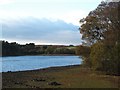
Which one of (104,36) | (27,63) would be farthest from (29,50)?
(104,36)

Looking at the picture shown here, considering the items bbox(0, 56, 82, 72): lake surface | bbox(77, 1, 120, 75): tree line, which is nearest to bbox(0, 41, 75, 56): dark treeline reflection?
bbox(0, 56, 82, 72): lake surface

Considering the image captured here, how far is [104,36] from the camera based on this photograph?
5528 centimetres

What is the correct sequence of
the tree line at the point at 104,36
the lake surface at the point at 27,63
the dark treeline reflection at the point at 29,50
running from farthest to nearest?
the dark treeline reflection at the point at 29,50
the lake surface at the point at 27,63
the tree line at the point at 104,36

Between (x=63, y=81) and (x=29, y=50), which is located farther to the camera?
(x=29, y=50)

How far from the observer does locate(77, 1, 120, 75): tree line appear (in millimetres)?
52531

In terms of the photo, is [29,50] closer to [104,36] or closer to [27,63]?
[27,63]

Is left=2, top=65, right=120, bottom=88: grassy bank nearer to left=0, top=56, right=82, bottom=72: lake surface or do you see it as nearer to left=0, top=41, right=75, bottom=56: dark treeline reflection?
left=0, top=56, right=82, bottom=72: lake surface

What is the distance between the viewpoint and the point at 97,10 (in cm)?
5822

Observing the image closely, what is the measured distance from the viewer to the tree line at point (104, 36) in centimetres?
5253

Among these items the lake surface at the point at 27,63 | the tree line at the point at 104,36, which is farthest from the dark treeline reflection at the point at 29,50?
the tree line at the point at 104,36

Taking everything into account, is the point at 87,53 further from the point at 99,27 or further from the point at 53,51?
the point at 53,51

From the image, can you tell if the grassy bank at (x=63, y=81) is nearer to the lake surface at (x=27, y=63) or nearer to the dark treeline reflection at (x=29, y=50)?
the lake surface at (x=27, y=63)

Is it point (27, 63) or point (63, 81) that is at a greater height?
point (27, 63)

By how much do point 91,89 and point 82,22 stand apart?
95.1 feet
